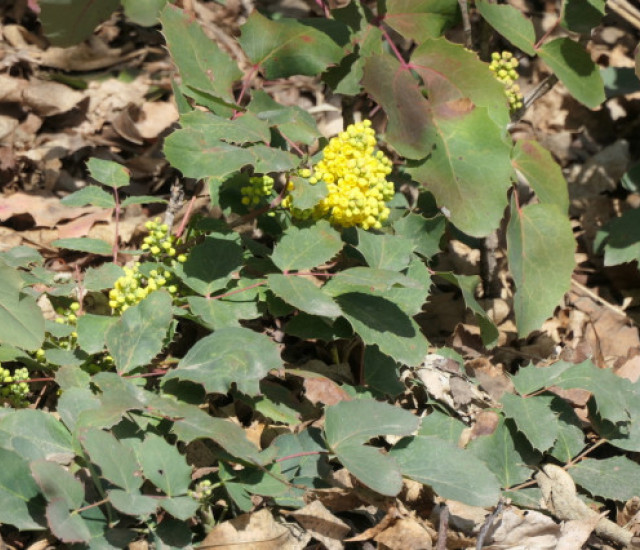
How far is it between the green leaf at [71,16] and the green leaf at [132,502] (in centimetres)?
137

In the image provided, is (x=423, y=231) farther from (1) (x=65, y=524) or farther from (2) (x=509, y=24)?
(1) (x=65, y=524)

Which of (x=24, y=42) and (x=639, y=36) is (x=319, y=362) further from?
(x=639, y=36)

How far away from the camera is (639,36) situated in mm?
3547

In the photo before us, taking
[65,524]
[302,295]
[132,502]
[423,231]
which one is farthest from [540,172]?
[65,524]

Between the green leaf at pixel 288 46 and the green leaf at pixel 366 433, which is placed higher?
the green leaf at pixel 288 46

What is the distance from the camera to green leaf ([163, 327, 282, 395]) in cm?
177

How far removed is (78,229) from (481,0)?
1364 mm

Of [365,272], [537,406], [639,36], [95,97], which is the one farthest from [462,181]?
[639,36]

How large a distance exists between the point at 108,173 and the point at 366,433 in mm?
979

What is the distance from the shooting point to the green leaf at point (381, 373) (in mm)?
2066

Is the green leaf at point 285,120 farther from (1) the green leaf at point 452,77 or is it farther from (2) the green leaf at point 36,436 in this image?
(2) the green leaf at point 36,436

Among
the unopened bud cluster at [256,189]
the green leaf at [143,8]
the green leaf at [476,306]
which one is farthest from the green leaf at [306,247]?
the green leaf at [143,8]

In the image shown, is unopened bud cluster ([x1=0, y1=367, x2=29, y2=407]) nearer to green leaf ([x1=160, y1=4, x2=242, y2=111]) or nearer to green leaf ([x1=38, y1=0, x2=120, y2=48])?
green leaf ([x1=160, y1=4, x2=242, y2=111])

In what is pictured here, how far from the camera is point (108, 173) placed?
221cm
